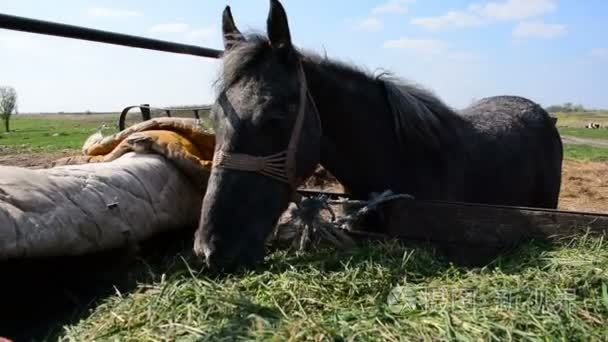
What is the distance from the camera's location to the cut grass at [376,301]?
1979 mm

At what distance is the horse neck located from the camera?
3705 millimetres

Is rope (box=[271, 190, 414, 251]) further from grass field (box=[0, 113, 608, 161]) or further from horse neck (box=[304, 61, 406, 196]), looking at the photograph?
grass field (box=[0, 113, 608, 161])

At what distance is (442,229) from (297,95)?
3.71ft

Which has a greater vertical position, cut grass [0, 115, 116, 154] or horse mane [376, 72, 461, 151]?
horse mane [376, 72, 461, 151]

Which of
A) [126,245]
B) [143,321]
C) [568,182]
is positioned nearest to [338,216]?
[126,245]

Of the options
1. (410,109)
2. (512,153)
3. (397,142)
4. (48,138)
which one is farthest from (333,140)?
(48,138)

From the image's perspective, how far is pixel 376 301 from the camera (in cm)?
235

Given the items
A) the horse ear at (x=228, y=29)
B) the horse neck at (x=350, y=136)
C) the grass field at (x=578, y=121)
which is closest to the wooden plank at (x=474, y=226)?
the horse neck at (x=350, y=136)

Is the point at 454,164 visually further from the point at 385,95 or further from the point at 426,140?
the point at 385,95

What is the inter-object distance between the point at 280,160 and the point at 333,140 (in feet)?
2.29

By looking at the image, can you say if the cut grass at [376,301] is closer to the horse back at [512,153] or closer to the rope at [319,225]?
the rope at [319,225]

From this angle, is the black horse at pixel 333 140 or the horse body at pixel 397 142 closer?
the black horse at pixel 333 140

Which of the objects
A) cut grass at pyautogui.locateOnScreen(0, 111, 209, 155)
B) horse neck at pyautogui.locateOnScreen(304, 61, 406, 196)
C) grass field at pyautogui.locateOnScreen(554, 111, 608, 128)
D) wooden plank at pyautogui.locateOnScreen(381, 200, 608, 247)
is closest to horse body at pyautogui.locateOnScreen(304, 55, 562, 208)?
horse neck at pyautogui.locateOnScreen(304, 61, 406, 196)

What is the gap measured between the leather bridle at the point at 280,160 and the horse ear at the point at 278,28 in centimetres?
18
